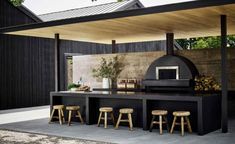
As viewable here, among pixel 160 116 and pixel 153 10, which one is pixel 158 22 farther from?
pixel 160 116

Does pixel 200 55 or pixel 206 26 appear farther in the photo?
pixel 200 55

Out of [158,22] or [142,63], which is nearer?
[158,22]

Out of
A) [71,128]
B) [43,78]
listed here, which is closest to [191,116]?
[71,128]

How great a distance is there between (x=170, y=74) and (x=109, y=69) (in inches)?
86.3

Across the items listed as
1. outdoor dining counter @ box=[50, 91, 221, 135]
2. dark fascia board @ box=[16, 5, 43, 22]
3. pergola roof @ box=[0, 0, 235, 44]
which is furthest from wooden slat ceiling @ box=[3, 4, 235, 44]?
dark fascia board @ box=[16, 5, 43, 22]

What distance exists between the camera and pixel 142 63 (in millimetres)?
10844

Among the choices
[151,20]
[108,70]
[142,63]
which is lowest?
[108,70]

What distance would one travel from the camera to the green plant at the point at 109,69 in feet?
35.9

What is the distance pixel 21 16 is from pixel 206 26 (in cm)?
747

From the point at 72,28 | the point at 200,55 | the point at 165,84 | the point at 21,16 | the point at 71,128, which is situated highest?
the point at 21,16

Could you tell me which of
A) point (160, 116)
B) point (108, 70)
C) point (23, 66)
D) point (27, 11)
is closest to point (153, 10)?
point (160, 116)

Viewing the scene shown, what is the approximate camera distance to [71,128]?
25.9 feet

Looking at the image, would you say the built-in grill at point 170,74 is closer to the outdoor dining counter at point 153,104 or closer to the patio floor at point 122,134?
the patio floor at point 122,134

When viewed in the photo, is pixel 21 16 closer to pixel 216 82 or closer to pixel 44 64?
pixel 44 64
